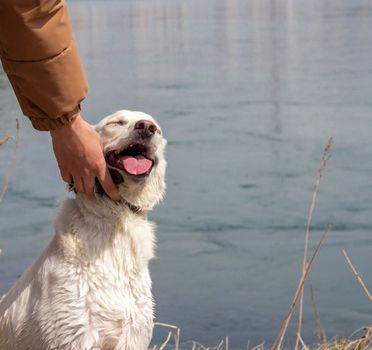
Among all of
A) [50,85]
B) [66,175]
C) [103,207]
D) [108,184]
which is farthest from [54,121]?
[103,207]

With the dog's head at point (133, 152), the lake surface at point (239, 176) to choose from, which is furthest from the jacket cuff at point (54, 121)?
the lake surface at point (239, 176)

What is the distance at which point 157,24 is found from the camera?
19.7 meters

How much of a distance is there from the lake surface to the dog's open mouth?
4.65 ft

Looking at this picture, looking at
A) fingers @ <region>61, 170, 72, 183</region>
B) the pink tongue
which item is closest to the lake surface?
the pink tongue

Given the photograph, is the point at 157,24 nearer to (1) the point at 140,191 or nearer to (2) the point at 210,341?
(2) the point at 210,341

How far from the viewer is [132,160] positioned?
2.96 metres

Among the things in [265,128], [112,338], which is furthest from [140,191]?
[265,128]

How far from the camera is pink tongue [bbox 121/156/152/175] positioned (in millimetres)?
2928

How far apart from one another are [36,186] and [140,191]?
16.6 ft

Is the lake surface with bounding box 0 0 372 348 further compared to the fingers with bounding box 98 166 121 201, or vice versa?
the lake surface with bounding box 0 0 372 348

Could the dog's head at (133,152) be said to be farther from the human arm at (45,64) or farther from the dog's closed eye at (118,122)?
the human arm at (45,64)

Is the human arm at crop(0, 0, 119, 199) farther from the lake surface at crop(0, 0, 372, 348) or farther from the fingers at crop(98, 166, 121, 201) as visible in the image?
the lake surface at crop(0, 0, 372, 348)

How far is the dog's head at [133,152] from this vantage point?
293 cm

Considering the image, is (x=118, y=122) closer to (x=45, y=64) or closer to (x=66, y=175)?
(x=66, y=175)
